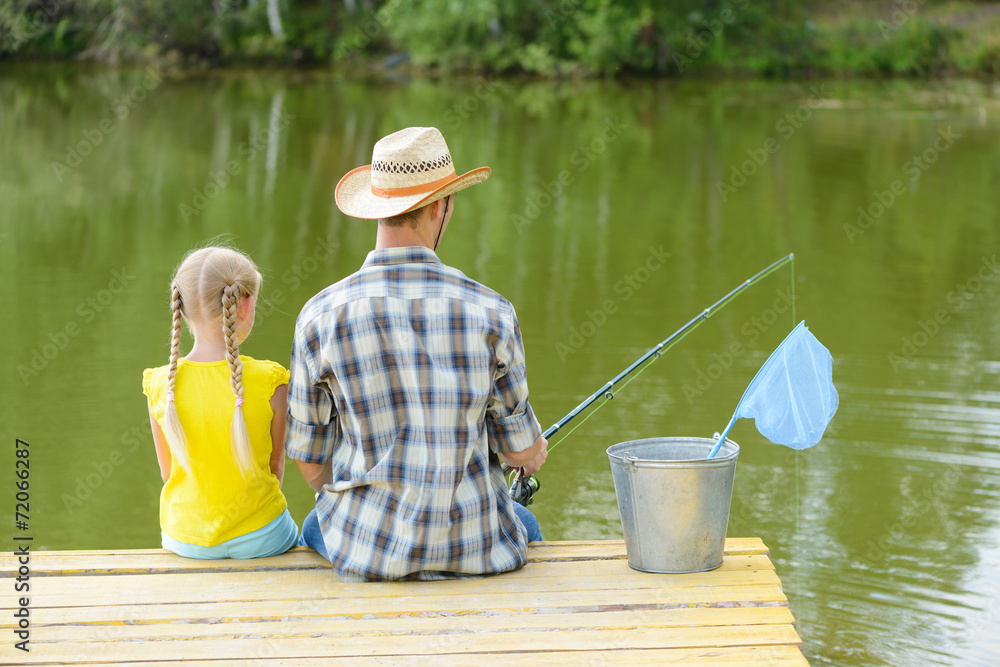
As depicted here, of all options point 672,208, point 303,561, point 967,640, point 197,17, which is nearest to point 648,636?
point 303,561

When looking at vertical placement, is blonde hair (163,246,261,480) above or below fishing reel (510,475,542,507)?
above

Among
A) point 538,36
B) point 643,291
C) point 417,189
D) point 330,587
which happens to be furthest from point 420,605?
point 538,36

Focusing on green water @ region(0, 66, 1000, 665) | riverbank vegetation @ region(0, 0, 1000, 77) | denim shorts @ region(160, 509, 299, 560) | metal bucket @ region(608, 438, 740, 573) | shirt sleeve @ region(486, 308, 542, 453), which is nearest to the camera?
shirt sleeve @ region(486, 308, 542, 453)

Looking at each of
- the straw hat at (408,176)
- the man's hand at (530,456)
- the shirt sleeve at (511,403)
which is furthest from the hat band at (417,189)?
the man's hand at (530,456)

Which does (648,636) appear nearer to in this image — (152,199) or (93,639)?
(93,639)

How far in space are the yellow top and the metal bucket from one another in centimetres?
78

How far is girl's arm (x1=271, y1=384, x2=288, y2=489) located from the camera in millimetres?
2475

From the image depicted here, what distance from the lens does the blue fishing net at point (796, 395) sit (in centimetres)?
246

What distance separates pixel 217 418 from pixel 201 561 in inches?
13.8

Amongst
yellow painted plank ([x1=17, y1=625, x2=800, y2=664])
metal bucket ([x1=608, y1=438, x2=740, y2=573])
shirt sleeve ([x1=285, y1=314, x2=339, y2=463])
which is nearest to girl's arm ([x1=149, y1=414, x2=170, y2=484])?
shirt sleeve ([x1=285, y1=314, x2=339, y2=463])

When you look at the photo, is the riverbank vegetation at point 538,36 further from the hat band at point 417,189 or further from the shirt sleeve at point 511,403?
the shirt sleeve at point 511,403

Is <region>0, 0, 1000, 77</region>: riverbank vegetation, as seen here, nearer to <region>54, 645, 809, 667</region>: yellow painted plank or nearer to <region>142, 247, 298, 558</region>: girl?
<region>142, 247, 298, 558</region>: girl

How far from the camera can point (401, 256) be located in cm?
226

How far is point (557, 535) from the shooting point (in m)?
3.90
